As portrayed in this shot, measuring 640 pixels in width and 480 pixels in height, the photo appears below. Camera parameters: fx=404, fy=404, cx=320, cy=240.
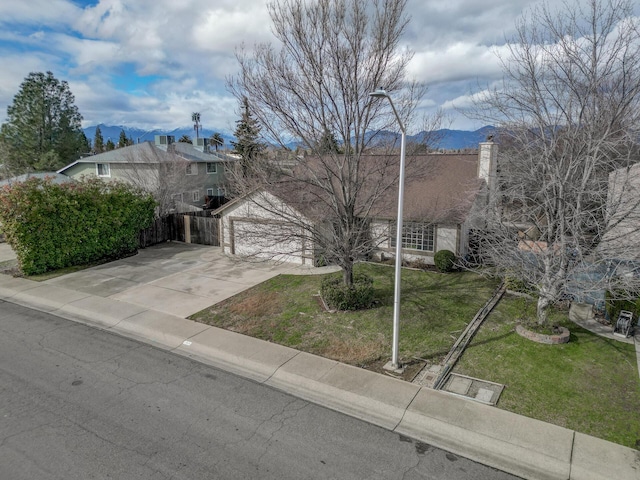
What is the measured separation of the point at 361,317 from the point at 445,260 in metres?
5.91

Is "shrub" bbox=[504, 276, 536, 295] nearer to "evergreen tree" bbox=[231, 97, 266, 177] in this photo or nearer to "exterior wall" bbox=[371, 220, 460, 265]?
"exterior wall" bbox=[371, 220, 460, 265]

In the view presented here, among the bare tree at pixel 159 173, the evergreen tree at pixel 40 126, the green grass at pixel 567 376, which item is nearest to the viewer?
the green grass at pixel 567 376

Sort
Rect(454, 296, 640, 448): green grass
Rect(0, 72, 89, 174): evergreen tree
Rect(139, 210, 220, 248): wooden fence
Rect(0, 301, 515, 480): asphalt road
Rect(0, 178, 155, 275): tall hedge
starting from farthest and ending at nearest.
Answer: Rect(0, 72, 89, 174): evergreen tree, Rect(139, 210, 220, 248): wooden fence, Rect(0, 178, 155, 275): tall hedge, Rect(454, 296, 640, 448): green grass, Rect(0, 301, 515, 480): asphalt road

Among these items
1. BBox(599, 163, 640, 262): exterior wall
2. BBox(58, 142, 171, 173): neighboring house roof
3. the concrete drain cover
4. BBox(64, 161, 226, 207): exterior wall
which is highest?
BBox(58, 142, 171, 173): neighboring house roof

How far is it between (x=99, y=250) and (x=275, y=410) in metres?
15.7

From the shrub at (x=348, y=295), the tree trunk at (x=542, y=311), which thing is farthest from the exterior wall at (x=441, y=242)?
the tree trunk at (x=542, y=311)

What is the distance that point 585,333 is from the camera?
11203mm

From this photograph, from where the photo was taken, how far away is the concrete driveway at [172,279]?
Result: 14391mm

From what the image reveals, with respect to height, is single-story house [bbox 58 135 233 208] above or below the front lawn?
above

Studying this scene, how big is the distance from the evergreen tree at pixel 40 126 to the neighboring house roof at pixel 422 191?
128ft

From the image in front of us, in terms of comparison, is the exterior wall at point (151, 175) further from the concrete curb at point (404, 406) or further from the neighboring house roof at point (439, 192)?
the concrete curb at point (404, 406)

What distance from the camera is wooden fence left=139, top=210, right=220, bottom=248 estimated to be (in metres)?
23.2

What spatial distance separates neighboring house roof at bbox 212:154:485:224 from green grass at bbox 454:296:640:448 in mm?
5131

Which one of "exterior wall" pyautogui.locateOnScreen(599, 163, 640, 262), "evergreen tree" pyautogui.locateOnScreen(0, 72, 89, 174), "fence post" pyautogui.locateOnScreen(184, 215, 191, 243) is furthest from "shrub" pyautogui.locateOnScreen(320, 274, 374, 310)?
"evergreen tree" pyautogui.locateOnScreen(0, 72, 89, 174)
